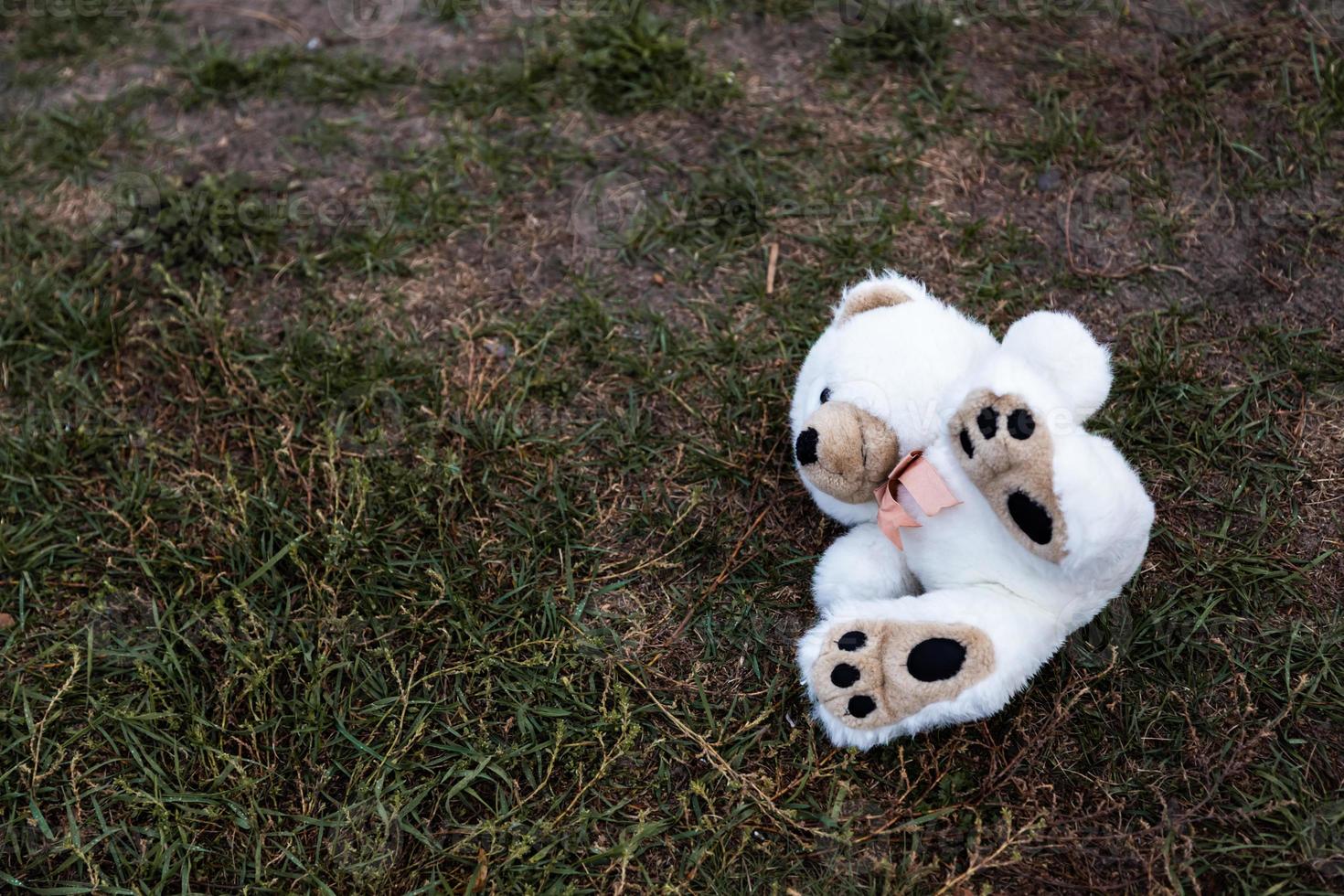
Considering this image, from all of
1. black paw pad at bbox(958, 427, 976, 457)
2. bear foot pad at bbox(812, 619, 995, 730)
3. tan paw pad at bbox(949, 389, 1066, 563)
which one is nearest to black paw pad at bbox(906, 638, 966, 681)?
bear foot pad at bbox(812, 619, 995, 730)

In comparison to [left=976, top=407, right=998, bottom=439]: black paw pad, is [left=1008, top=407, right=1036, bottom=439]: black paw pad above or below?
above

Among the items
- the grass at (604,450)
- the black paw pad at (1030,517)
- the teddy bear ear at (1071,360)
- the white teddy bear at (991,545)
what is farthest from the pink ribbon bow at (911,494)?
the grass at (604,450)

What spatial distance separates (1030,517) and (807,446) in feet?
1.35

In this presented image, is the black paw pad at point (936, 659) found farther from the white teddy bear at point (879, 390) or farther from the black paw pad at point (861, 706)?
the white teddy bear at point (879, 390)

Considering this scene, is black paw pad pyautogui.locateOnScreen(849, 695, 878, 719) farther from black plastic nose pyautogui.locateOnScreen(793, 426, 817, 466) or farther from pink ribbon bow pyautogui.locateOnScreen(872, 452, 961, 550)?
black plastic nose pyautogui.locateOnScreen(793, 426, 817, 466)

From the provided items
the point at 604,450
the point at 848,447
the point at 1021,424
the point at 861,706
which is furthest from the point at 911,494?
the point at 604,450

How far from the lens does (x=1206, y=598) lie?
2.02 m

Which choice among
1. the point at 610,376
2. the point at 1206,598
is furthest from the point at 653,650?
the point at 1206,598

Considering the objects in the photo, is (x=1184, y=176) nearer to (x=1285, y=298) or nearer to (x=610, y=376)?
(x=1285, y=298)

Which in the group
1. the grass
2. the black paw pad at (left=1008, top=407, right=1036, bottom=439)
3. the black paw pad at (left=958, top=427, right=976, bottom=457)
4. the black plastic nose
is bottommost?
the grass

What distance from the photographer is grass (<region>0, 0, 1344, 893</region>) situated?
1.85 metres

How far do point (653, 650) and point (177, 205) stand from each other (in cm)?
193

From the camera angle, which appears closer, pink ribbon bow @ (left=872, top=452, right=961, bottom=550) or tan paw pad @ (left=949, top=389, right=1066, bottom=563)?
tan paw pad @ (left=949, top=389, right=1066, bottom=563)

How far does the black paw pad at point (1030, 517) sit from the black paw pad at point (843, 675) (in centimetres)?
38
